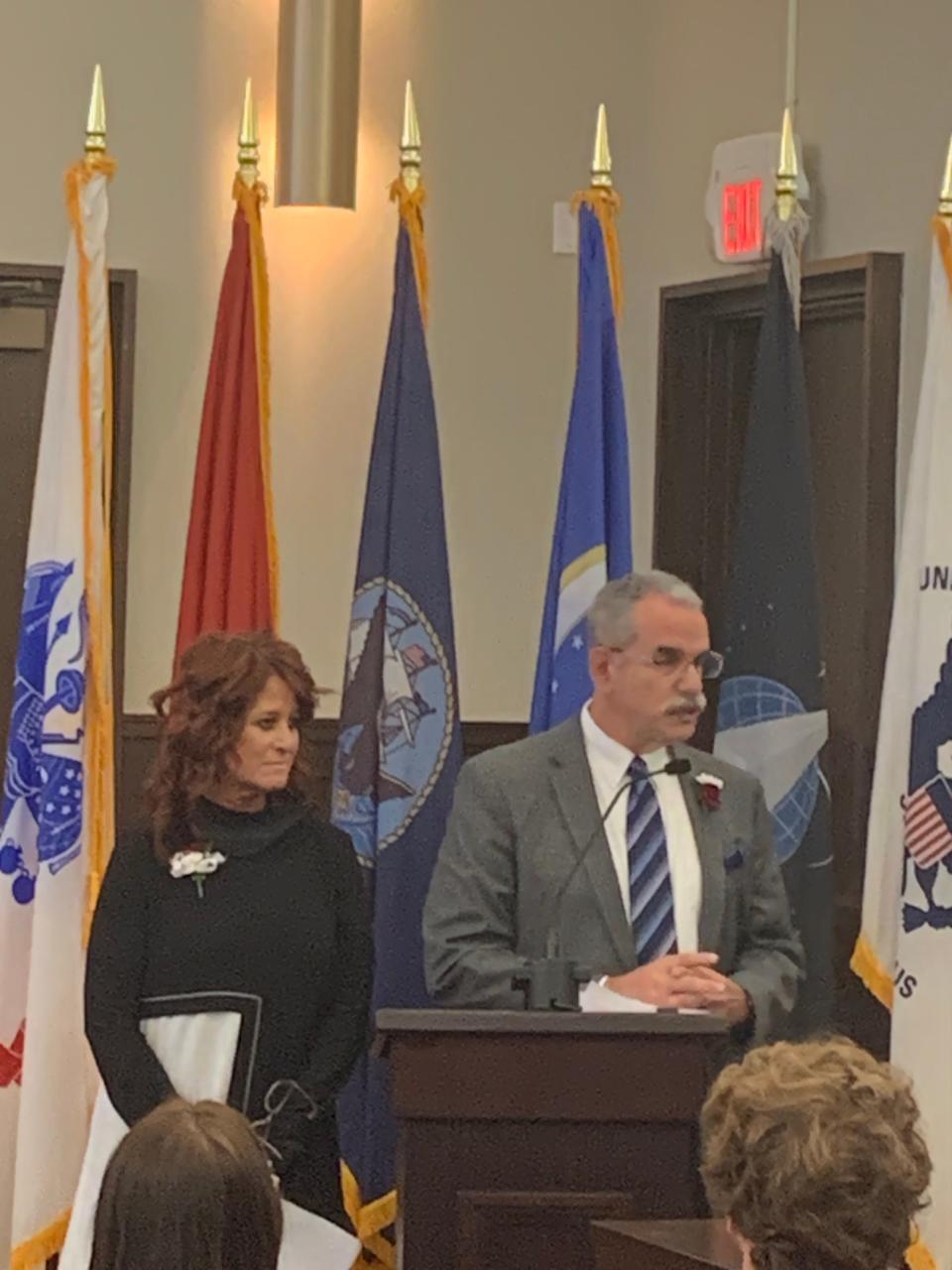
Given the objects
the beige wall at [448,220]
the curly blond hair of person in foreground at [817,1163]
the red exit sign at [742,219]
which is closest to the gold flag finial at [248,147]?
the beige wall at [448,220]

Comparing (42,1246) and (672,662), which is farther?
(42,1246)

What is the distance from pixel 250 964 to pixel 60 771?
37.3 inches

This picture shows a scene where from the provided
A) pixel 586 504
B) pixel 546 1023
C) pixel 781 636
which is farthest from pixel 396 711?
pixel 546 1023

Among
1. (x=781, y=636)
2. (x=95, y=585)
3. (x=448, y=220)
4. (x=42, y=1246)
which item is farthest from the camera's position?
(x=448, y=220)

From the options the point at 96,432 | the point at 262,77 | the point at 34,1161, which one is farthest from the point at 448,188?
the point at 34,1161

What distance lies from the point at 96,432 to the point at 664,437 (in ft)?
5.81

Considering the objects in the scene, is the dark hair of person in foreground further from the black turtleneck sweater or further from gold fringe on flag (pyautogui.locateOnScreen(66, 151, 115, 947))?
gold fringe on flag (pyautogui.locateOnScreen(66, 151, 115, 947))

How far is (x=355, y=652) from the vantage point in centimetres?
472

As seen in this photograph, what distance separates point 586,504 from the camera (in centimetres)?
473

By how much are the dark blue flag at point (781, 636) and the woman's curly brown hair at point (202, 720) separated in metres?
1.24

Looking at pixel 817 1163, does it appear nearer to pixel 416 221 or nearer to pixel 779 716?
pixel 779 716

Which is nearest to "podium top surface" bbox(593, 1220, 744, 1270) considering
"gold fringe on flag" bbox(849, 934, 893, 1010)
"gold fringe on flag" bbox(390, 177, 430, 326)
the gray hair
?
the gray hair

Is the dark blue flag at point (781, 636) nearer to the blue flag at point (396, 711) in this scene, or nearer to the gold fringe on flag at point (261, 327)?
the blue flag at point (396, 711)

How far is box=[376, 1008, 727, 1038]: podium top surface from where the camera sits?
123 inches
